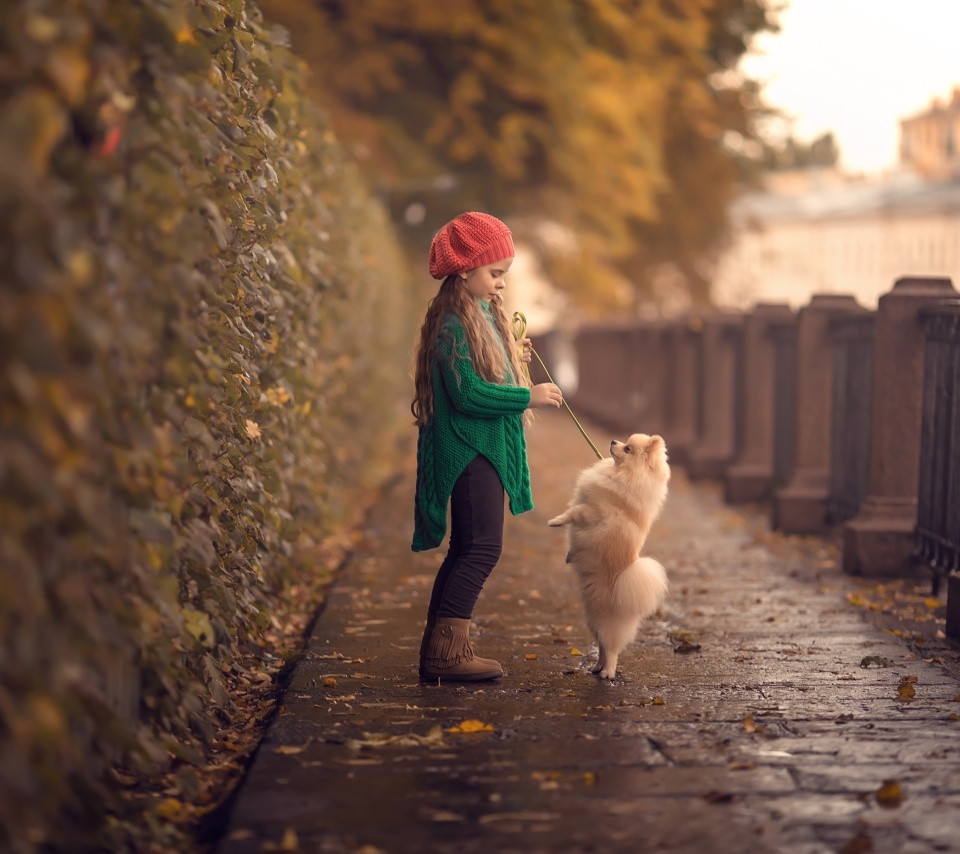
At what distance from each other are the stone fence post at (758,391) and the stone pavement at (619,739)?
17.5 ft

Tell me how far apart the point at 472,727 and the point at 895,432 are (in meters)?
4.70

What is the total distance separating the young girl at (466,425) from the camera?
5.79 metres

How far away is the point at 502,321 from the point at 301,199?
2432 millimetres

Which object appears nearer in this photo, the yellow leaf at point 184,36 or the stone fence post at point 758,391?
the yellow leaf at point 184,36

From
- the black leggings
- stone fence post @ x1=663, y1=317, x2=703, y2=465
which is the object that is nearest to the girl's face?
the black leggings

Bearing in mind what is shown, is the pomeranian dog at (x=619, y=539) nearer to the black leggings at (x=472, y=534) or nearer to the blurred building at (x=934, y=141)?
the black leggings at (x=472, y=534)

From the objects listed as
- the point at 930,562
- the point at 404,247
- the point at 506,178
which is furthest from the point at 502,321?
the point at 404,247

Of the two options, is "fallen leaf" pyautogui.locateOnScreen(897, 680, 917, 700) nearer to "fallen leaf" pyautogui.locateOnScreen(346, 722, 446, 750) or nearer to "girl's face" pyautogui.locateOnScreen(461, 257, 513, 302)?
"fallen leaf" pyautogui.locateOnScreen(346, 722, 446, 750)

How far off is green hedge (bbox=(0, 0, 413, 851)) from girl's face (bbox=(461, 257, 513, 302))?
→ 903 millimetres

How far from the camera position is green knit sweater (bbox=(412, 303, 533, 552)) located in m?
5.73

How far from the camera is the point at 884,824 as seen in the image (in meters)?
4.13

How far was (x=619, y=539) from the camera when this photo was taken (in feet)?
19.0

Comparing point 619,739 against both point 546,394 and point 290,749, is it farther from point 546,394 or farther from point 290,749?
point 546,394

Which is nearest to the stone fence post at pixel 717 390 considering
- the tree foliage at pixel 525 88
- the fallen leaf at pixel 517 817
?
the tree foliage at pixel 525 88
